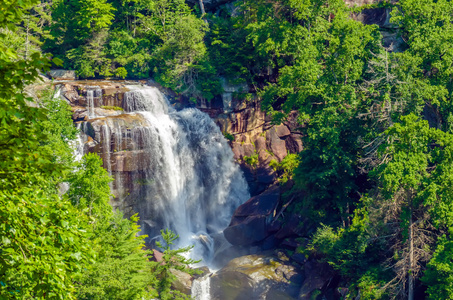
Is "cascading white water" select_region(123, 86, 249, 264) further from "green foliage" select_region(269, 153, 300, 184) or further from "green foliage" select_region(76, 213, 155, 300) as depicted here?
"green foliage" select_region(76, 213, 155, 300)

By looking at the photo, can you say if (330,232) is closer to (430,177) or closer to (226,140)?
(430,177)

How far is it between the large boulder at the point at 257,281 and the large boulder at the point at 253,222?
2695 millimetres

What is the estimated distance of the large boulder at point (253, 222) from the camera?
27688 mm

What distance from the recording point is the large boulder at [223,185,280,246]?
2769 centimetres

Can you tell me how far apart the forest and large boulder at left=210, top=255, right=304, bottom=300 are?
1785mm

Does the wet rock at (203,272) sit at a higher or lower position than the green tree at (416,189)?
lower

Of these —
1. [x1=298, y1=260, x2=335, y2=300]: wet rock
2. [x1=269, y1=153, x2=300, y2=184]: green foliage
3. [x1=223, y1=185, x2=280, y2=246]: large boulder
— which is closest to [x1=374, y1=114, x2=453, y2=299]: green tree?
[x1=298, y1=260, x2=335, y2=300]: wet rock

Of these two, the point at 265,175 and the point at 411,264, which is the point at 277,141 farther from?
the point at 411,264

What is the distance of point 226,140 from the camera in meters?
33.8

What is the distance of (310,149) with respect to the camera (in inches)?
1016

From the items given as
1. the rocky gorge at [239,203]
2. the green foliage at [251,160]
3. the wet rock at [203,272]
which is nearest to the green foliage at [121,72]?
the rocky gorge at [239,203]

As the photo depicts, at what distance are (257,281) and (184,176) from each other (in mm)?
10806

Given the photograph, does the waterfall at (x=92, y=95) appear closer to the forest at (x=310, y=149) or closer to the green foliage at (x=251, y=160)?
the forest at (x=310, y=149)

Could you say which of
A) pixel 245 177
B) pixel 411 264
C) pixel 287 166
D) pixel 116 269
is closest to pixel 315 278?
pixel 411 264
